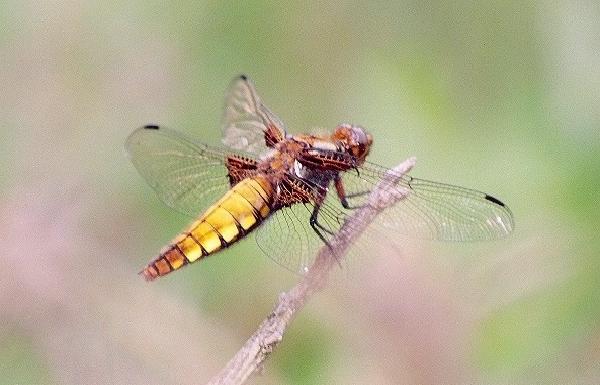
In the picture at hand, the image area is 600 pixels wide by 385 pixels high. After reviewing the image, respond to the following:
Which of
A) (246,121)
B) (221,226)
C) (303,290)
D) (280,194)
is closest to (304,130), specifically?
(246,121)

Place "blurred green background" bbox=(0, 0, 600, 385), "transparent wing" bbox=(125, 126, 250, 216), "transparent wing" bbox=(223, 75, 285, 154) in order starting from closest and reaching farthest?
"blurred green background" bbox=(0, 0, 600, 385) < "transparent wing" bbox=(125, 126, 250, 216) < "transparent wing" bbox=(223, 75, 285, 154)

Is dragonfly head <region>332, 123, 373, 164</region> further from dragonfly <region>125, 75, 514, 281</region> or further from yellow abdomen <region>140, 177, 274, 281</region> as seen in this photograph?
yellow abdomen <region>140, 177, 274, 281</region>

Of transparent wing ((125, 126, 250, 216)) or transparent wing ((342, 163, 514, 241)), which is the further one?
transparent wing ((125, 126, 250, 216))

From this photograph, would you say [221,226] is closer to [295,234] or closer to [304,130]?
[295,234]

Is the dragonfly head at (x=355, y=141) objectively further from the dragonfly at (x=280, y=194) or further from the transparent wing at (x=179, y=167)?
the transparent wing at (x=179, y=167)

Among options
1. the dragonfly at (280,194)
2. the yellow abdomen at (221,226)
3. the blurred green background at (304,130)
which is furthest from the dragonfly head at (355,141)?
the yellow abdomen at (221,226)

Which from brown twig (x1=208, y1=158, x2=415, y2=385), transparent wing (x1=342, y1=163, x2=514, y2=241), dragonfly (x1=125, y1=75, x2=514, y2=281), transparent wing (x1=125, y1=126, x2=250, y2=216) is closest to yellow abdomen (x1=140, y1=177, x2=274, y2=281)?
dragonfly (x1=125, y1=75, x2=514, y2=281)
